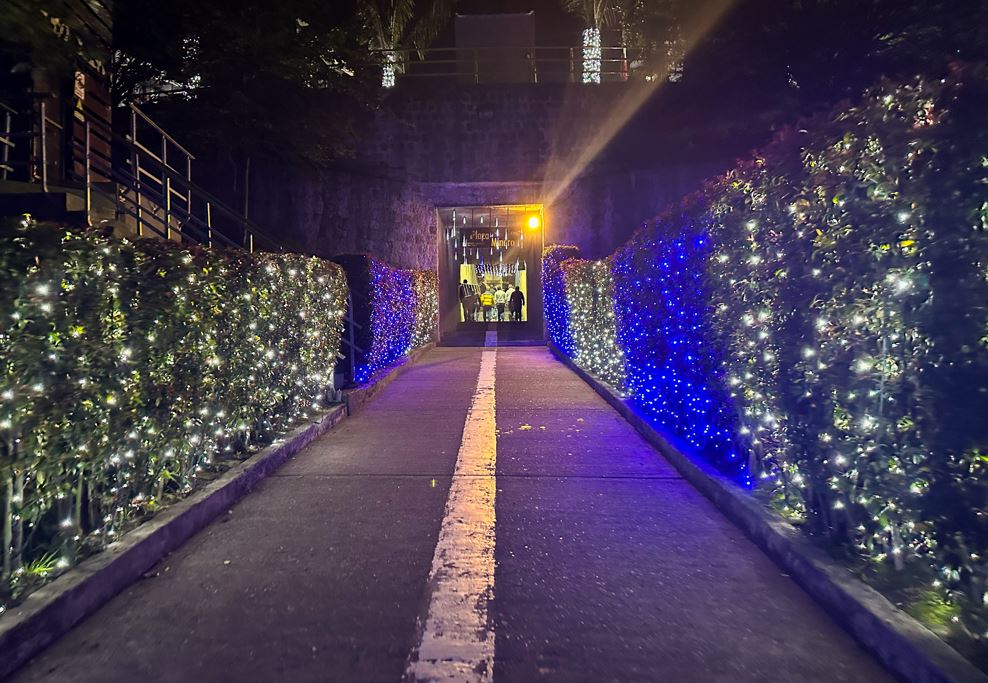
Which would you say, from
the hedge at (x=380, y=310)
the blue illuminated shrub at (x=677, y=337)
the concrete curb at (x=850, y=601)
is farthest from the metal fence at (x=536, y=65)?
the concrete curb at (x=850, y=601)

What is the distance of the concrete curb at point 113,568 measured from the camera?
2.38m

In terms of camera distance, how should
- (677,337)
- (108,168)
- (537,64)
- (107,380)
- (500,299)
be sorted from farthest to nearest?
(500,299), (537,64), (108,168), (677,337), (107,380)

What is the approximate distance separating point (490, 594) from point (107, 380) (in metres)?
2.26

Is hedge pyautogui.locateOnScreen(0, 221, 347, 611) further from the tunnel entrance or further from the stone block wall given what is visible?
the tunnel entrance

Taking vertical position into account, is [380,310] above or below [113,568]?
above

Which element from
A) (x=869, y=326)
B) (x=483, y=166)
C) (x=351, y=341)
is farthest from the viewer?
(x=483, y=166)

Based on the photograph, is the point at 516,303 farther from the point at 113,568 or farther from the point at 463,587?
the point at 113,568

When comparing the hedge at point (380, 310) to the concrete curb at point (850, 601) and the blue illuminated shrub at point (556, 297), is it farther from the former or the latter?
the concrete curb at point (850, 601)

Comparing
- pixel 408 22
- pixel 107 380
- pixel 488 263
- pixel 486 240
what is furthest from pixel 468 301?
pixel 107 380

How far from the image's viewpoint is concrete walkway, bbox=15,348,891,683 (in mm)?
2371

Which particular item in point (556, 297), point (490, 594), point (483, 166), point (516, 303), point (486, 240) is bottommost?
point (490, 594)

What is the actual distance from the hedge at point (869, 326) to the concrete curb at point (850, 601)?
169 millimetres

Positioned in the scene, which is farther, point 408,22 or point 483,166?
point 408,22

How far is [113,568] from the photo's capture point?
2.94 meters
